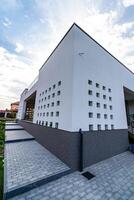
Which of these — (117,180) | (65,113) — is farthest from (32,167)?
(117,180)

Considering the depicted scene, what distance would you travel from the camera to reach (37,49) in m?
7.26

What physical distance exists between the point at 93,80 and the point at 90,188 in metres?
4.12

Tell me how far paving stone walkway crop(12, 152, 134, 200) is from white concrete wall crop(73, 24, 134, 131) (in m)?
1.58

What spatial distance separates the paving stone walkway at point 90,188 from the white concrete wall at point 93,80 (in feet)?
5.18

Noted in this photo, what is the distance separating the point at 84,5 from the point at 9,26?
423 centimetres

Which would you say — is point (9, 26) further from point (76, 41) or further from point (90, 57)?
point (90, 57)

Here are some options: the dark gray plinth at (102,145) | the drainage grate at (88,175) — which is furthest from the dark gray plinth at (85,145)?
the drainage grate at (88,175)

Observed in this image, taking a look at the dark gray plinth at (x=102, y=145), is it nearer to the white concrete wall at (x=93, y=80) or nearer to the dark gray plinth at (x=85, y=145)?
the dark gray plinth at (x=85, y=145)

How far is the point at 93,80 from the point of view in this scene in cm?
488

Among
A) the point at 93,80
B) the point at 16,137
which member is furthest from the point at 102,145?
the point at 16,137

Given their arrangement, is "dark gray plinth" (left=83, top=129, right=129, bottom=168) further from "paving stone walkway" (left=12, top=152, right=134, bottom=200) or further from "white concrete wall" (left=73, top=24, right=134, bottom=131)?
"paving stone walkway" (left=12, top=152, right=134, bottom=200)

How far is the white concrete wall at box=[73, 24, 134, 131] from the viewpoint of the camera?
4.11 metres

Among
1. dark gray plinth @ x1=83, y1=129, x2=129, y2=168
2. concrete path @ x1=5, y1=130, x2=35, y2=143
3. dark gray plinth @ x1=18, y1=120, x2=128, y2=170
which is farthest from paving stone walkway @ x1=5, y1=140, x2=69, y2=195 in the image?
concrete path @ x1=5, y1=130, x2=35, y2=143

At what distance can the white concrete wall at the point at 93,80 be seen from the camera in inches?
162
